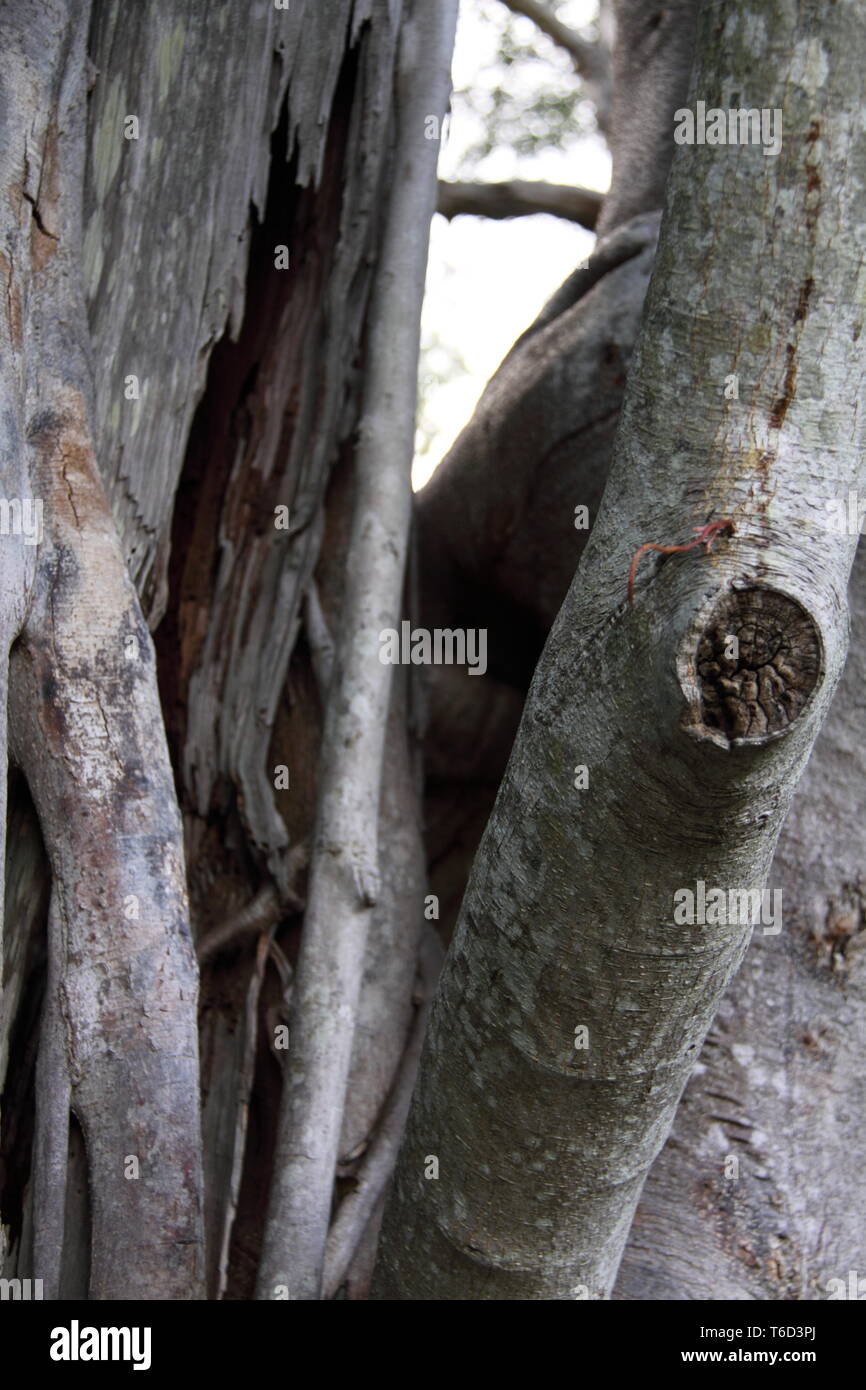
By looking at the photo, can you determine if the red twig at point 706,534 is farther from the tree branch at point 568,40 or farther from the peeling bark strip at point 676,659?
the tree branch at point 568,40

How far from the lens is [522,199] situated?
331cm

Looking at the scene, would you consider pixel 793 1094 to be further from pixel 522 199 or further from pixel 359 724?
pixel 522 199

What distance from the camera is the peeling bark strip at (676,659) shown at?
0.99 m

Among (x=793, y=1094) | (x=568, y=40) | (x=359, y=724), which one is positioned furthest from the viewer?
(x=568, y=40)

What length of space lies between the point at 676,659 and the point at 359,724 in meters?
1.03

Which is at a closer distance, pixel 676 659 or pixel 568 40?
pixel 676 659

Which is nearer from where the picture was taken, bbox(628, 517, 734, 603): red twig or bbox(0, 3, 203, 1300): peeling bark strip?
bbox(628, 517, 734, 603): red twig

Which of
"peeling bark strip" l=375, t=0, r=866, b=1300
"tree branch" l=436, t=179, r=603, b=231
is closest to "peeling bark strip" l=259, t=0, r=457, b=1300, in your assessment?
"peeling bark strip" l=375, t=0, r=866, b=1300

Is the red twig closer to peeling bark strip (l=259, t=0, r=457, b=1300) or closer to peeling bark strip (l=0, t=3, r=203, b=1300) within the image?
peeling bark strip (l=0, t=3, r=203, b=1300)

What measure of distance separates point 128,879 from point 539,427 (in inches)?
43.2

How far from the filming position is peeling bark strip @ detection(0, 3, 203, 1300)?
145 cm

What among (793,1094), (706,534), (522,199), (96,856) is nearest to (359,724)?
(96,856)

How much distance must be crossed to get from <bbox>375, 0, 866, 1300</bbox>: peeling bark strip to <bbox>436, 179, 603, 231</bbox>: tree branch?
89.3 inches
